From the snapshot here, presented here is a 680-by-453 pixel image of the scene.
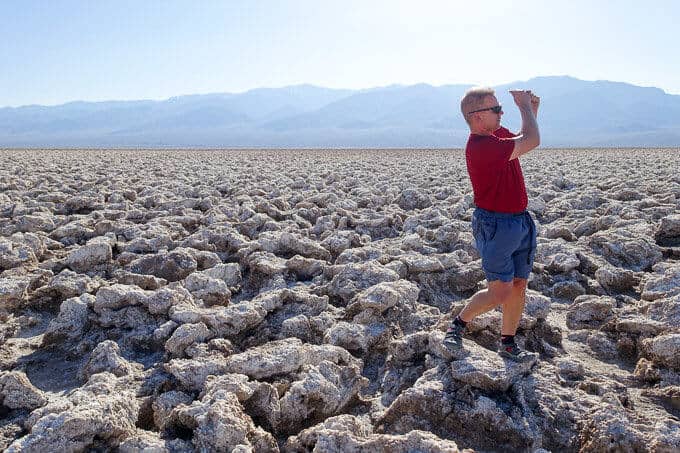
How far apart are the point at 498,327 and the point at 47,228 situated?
4.73 meters

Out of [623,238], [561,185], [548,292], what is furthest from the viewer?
[561,185]

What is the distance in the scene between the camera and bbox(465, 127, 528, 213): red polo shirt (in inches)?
103

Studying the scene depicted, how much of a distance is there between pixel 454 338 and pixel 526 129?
107cm

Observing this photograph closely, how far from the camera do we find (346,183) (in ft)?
31.7

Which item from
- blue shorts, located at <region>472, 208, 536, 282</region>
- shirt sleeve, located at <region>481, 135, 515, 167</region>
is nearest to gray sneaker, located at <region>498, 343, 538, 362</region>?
blue shorts, located at <region>472, 208, 536, 282</region>

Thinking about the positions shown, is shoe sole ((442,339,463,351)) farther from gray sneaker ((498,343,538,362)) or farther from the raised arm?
the raised arm

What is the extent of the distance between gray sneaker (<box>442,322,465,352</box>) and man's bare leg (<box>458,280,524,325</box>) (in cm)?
7

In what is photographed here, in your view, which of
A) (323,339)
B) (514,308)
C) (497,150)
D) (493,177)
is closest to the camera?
(497,150)

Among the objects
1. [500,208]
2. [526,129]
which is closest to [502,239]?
[500,208]

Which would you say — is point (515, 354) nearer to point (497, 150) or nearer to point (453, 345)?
point (453, 345)

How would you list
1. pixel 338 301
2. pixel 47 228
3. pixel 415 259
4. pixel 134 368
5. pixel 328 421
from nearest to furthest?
pixel 328 421 < pixel 134 368 < pixel 338 301 < pixel 415 259 < pixel 47 228

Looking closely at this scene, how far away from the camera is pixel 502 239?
8.89 feet

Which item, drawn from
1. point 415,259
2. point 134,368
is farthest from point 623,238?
point 134,368

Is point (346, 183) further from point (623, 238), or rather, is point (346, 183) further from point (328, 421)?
point (328, 421)
